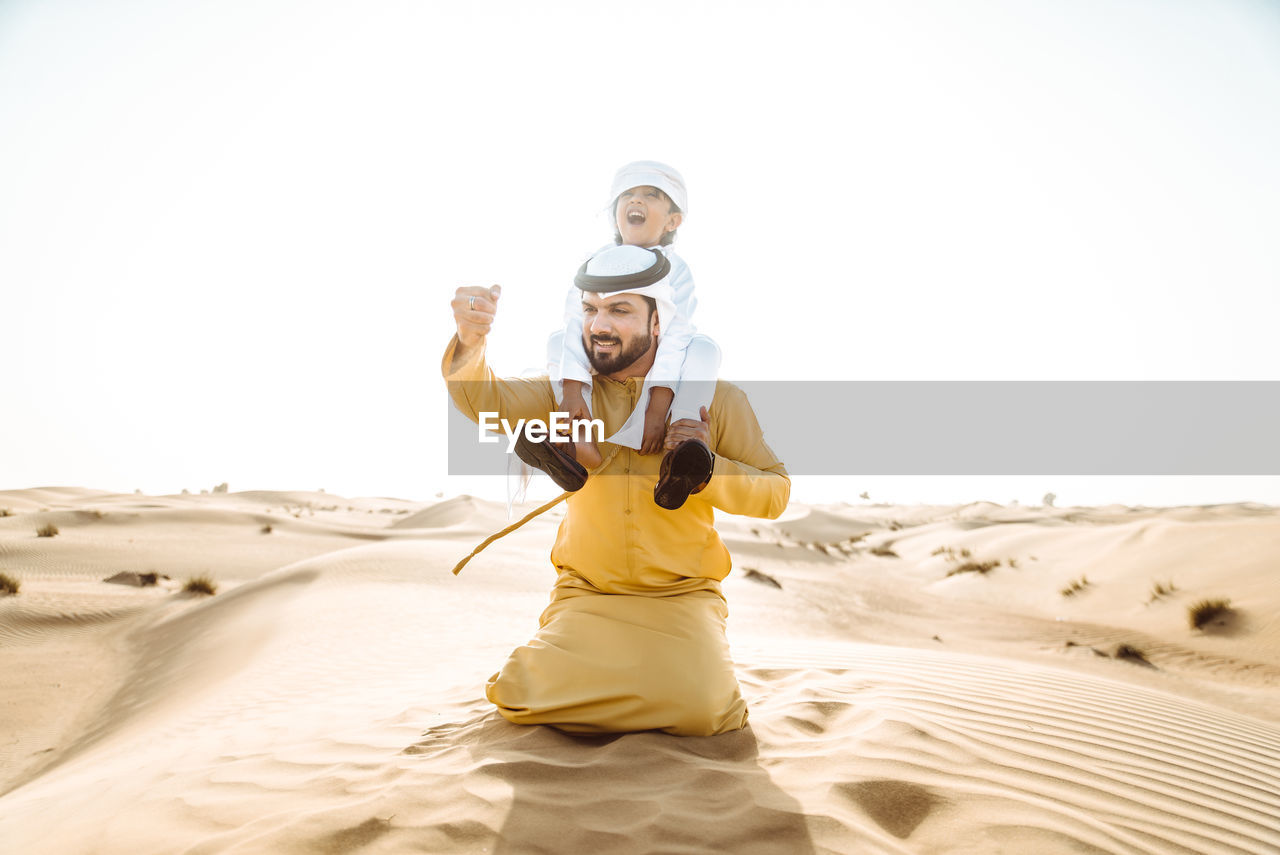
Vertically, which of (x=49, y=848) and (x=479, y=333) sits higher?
(x=479, y=333)

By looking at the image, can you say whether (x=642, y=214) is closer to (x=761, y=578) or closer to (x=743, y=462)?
(x=743, y=462)

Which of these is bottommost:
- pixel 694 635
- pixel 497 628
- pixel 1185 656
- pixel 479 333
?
pixel 1185 656

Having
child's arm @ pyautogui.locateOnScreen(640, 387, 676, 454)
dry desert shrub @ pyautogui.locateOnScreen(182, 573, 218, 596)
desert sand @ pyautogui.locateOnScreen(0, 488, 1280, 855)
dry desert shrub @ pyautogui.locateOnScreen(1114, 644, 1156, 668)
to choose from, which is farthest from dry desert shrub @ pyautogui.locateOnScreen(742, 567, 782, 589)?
child's arm @ pyautogui.locateOnScreen(640, 387, 676, 454)

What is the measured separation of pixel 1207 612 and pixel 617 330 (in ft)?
32.6

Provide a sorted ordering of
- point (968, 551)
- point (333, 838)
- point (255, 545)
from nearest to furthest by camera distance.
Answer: point (333, 838)
point (255, 545)
point (968, 551)

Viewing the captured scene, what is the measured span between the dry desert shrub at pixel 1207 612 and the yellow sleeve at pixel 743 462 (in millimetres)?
8946

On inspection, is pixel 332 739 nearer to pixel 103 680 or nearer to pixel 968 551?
pixel 103 680

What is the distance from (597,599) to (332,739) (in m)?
1.41

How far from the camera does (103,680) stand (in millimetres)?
6828

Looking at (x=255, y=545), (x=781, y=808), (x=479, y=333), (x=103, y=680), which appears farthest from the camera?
(x=255, y=545)

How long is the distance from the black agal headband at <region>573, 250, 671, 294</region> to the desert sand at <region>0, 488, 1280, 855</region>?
6.50ft

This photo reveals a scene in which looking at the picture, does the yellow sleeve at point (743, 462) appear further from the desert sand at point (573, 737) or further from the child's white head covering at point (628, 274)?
the desert sand at point (573, 737)

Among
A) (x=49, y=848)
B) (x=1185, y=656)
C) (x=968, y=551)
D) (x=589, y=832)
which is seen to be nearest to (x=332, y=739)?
(x=49, y=848)

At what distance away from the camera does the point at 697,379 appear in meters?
3.29
